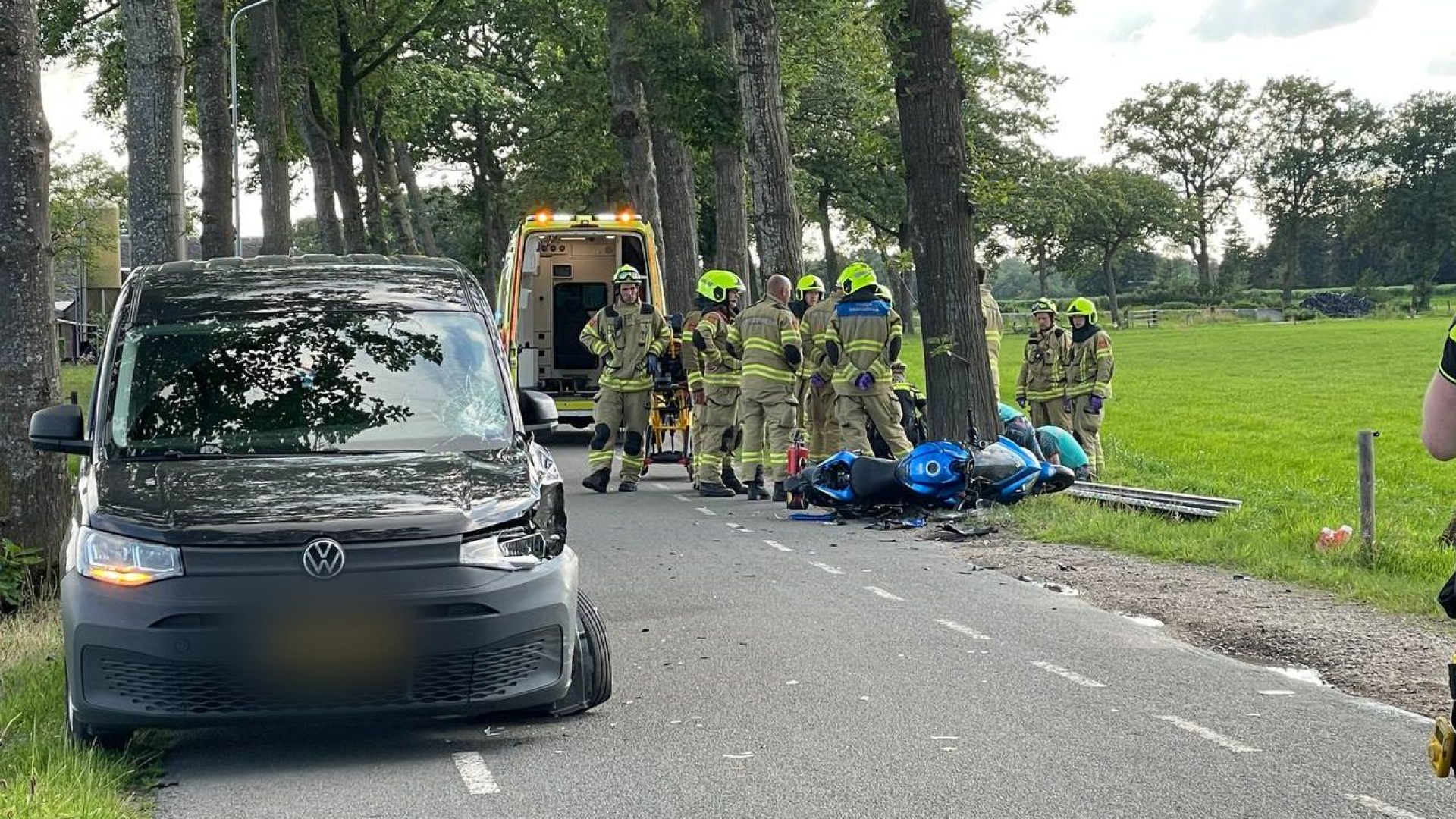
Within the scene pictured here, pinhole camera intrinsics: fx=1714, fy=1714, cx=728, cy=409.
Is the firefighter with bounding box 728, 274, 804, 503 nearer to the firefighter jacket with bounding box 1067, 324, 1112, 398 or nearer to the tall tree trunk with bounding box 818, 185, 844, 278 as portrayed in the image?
the firefighter jacket with bounding box 1067, 324, 1112, 398

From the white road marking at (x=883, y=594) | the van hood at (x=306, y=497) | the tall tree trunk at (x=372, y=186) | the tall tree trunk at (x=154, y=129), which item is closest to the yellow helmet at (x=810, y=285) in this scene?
the tall tree trunk at (x=154, y=129)

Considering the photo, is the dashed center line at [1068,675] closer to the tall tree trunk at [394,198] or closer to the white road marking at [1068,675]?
the white road marking at [1068,675]

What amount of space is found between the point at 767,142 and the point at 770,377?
5.05 metres

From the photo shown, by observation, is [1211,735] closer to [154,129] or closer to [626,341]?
[626,341]

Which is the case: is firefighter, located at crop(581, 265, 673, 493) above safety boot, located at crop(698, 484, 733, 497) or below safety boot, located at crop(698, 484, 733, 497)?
above

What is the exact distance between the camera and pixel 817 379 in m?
16.3

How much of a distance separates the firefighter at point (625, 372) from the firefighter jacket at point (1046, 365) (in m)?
4.13

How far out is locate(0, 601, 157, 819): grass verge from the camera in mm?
5051

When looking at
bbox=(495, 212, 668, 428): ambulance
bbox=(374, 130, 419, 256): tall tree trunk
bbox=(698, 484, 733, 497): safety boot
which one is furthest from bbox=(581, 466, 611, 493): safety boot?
bbox=(374, 130, 419, 256): tall tree trunk

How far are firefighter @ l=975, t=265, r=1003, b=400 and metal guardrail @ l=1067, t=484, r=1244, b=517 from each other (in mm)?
1684

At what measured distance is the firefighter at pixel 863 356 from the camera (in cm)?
1445

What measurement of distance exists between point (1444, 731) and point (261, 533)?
359cm

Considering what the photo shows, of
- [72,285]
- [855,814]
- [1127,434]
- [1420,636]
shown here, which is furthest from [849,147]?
[855,814]

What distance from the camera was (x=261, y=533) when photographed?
556 centimetres
